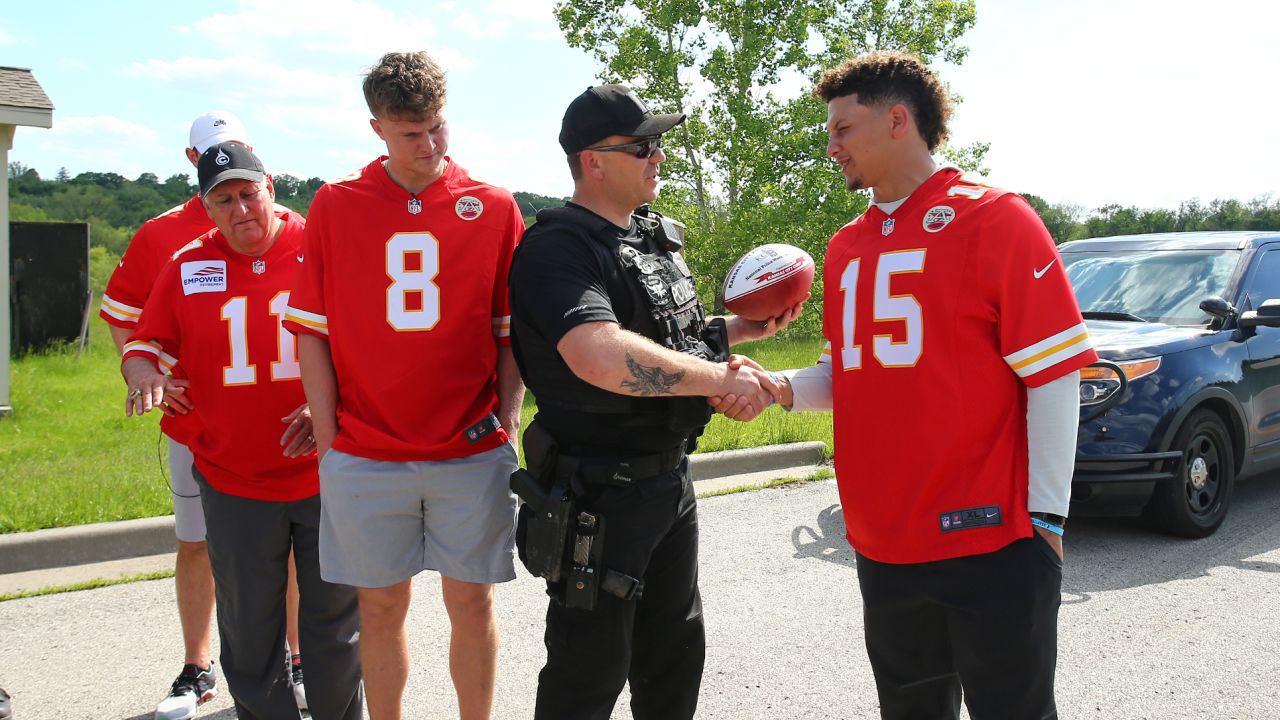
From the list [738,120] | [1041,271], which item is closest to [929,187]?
[1041,271]

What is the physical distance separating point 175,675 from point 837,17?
84.3 feet

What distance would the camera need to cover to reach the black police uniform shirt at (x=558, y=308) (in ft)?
9.09

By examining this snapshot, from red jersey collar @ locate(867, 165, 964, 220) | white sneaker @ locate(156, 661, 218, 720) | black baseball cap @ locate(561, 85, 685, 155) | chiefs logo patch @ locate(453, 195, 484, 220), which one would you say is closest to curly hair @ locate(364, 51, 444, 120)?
chiefs logo patch @ locate(453, 195, 484, 220)

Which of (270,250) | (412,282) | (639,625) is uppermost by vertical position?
(270,250)

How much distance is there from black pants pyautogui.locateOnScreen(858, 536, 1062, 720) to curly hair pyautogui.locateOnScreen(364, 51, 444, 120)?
201 cm

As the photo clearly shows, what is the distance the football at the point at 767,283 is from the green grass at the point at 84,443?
2762 millimetres

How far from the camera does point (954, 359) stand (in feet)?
8.45

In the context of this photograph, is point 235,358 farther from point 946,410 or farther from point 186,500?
point 946,410

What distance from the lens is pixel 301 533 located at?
3689 millimetres

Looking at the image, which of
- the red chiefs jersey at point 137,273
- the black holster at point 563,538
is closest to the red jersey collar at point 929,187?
the black holster at point 563,538

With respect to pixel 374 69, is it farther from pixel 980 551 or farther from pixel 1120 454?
pixel 1120 454

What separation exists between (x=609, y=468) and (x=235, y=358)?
1.63m

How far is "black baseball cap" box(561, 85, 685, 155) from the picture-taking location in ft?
9.61

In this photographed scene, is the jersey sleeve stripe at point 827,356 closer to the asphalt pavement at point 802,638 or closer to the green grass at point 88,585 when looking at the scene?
the asphalt pavement at point 802,638
